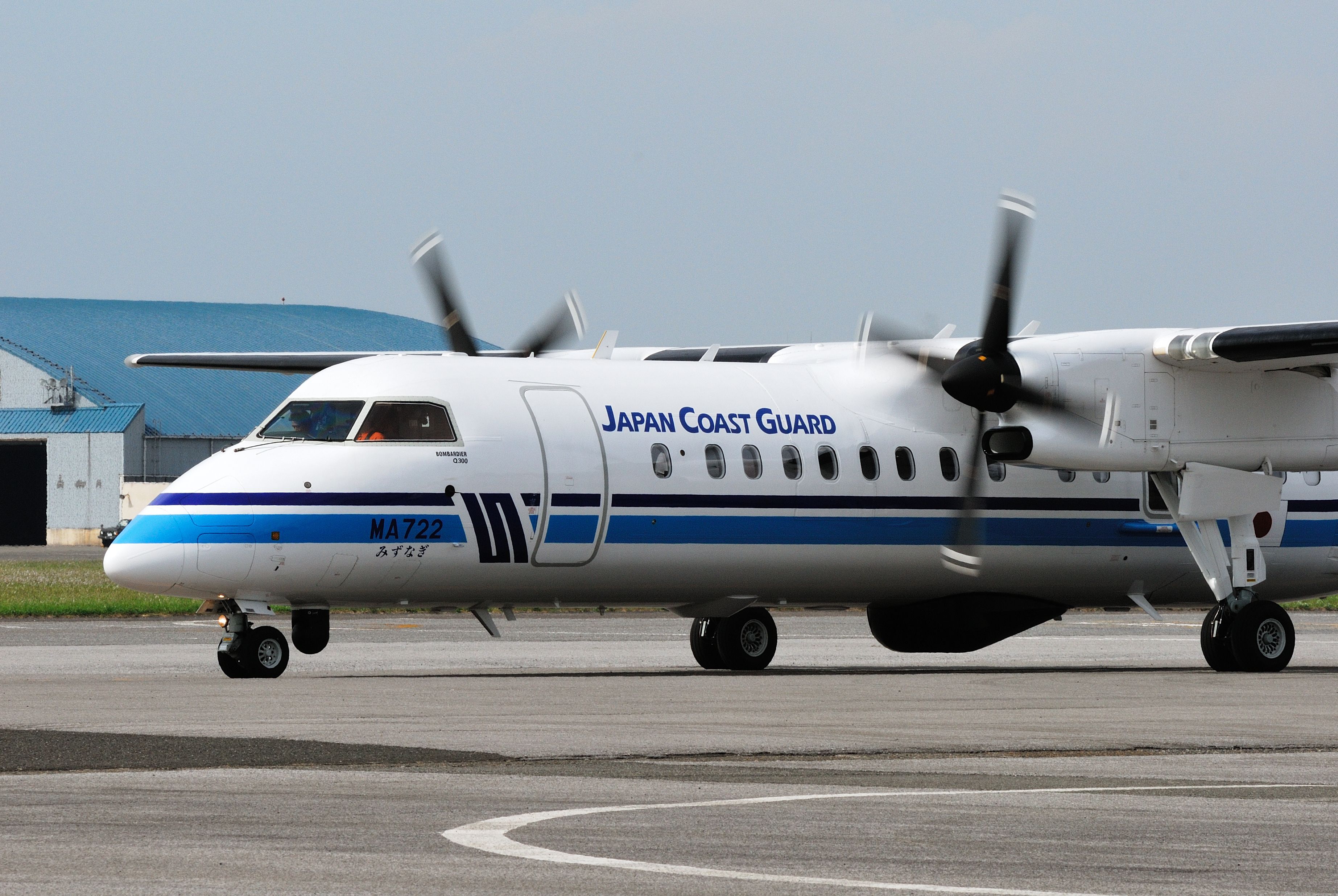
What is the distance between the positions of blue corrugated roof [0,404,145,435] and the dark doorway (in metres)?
6.39

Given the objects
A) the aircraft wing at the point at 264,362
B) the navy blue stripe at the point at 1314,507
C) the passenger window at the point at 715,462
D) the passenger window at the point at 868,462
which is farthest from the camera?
the aircraft wing at the point at 264,362

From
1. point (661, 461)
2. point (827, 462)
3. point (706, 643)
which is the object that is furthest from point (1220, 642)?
point (661, 461)

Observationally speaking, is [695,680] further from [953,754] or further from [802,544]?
[953,754]

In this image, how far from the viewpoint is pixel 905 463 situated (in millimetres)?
27047

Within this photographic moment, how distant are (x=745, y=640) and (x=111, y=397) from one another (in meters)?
81.6

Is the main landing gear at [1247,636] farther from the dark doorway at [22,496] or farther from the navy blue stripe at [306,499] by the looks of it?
the dark doorway at [22,496]

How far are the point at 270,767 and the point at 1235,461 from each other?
16.6m

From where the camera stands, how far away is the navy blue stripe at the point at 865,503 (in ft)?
82.5

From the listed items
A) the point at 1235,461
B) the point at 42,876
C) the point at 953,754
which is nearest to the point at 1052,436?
the point at 1235,461

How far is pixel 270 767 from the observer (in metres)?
13.7

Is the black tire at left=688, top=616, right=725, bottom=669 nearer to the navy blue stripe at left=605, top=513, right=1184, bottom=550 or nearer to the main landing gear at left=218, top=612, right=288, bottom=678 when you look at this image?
the navy blue stripe at left=605, top=513, right=1184, bottom=550

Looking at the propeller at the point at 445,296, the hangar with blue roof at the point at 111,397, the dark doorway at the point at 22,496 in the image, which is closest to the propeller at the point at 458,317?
the propeller at the point at 445,296

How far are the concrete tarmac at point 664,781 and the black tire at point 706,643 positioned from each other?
1.43 metres

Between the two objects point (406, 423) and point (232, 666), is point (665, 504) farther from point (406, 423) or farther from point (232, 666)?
point (232, 666)
